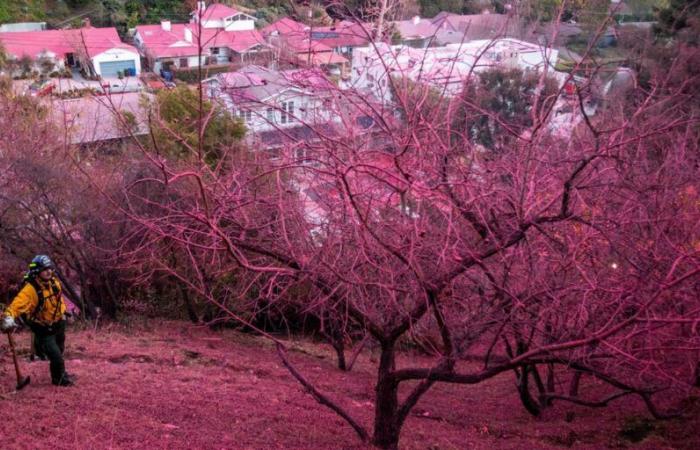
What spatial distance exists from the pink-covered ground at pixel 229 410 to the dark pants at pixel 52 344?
0.56ft

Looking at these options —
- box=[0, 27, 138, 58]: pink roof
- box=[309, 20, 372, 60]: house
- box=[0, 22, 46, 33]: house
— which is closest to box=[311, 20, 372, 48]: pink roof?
box=[309, 20, 372, 60]: house

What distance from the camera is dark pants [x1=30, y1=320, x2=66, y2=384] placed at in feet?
20.7

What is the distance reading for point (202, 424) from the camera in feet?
20.2

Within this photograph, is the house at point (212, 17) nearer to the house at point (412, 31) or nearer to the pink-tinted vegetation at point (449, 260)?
the pink-tinted vegetation at point (449, 260)

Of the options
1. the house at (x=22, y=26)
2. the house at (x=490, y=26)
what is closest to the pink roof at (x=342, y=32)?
the house at (x=490, y=26)

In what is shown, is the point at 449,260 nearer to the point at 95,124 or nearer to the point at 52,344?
the point at 52,344

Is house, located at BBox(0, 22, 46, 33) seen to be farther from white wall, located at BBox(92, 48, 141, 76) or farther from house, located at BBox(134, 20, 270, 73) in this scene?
white wall, located at BBox(92, 48, 141, 76)

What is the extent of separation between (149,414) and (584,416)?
18.5 ft

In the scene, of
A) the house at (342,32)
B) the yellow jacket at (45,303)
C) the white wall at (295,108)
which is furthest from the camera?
the yellow jacket at (45,303)

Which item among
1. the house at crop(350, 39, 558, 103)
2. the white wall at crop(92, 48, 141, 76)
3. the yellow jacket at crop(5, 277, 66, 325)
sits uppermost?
the house at crop(350, 39, 558, 103)

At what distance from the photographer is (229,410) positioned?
668cm

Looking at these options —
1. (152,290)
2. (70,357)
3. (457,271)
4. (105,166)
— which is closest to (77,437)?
(70,357)

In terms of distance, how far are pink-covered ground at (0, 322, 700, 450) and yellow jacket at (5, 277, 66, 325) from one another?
2.58ft

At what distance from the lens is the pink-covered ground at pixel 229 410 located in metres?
5.65
